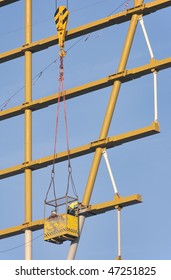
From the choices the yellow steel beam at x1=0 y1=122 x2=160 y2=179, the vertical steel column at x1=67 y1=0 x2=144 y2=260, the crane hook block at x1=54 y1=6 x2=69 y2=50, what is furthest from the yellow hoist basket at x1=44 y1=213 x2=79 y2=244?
the crane hook block at x1=54 y1=6 x2=69 y2=50

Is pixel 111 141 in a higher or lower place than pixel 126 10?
lower

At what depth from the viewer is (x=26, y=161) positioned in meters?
40.7

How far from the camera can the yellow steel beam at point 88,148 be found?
3781 centimetres

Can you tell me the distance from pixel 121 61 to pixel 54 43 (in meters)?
3.16

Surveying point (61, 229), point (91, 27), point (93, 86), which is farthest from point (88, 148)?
point (91, 27)

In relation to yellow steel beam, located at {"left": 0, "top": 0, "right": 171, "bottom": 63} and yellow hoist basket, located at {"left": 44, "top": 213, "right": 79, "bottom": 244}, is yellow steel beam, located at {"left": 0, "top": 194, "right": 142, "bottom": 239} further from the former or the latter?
yellow steel beam, located at {"left": 0, "top": 0, "right": 171, "bottom": 63}

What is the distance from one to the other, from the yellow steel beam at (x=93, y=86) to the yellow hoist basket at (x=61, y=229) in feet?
14.6

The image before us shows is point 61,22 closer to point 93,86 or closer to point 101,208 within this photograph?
point 93,86

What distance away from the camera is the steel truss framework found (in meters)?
38.0

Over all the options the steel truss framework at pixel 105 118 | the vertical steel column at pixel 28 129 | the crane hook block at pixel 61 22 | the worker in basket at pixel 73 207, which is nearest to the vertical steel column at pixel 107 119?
the steel truss framework at pixel 105 118
